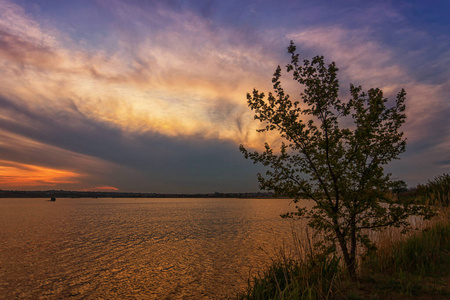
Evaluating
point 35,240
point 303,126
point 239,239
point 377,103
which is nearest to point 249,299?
point 303,126

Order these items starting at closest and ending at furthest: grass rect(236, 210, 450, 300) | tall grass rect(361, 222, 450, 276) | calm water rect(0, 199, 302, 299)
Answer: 1. grass rect(236, 210, 450, 300)
2. tall grass rect(361, 222, 450, 276)
3. calm water rect(0, 199, 302, 299)

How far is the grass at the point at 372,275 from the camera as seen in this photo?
9.15 metres

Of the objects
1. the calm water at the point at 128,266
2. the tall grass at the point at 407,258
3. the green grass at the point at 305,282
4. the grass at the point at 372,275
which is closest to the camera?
the green grass at the point at 305,282

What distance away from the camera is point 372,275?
11945 millimetres

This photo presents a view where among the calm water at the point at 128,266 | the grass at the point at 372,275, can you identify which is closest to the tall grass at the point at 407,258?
the grass at the point at 372,275

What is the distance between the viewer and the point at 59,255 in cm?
2439

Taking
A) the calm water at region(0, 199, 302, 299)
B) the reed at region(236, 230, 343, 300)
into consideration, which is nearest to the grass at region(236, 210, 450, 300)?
the reed at region(236, 230, 343, 300)

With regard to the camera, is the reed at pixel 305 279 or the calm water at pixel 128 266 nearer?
the reed at pixel 305 279

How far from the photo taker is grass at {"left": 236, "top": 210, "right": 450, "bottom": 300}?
9.15 meters

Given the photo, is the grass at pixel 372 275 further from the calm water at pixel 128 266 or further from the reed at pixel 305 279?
the calm water at pixel 128 266

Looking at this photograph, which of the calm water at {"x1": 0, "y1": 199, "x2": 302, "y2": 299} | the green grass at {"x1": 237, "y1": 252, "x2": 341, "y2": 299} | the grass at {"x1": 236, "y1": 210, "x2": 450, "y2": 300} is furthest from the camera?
the calm water at {"x1": 0, "y1": 199, "x2": 302, "y2": 299}

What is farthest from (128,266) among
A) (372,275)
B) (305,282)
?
(372,275)

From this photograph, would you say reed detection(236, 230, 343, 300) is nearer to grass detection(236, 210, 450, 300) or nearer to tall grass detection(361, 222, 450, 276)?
grass detection(236, 210, 450, 300)

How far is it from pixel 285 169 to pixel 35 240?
3452cm
